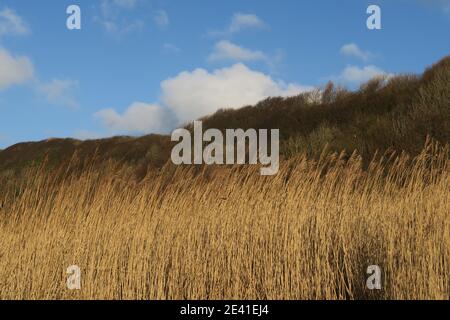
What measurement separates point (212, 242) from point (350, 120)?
54.0 feet

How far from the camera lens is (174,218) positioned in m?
6.05

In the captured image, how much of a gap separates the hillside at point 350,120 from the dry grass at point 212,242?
88cm

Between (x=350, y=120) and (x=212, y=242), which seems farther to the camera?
(x=350, y=120)

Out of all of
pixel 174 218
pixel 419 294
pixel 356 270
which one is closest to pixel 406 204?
pixel 356 270

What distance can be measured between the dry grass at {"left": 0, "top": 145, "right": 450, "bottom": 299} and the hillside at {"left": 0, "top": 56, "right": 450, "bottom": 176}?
877 mm

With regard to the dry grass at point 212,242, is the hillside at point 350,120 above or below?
above

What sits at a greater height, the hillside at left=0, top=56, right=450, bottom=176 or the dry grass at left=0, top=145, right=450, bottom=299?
the hillside at left=0, top=56, right=450, bottom=176

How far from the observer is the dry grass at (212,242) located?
525cm

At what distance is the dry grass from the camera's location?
5.25m

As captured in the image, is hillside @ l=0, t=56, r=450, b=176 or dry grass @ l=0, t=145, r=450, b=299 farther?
hillside @ l=0, t=56, r=450, b=176

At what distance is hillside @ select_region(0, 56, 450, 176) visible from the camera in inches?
621

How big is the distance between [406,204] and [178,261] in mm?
3033

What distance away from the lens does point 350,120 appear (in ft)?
69.3
